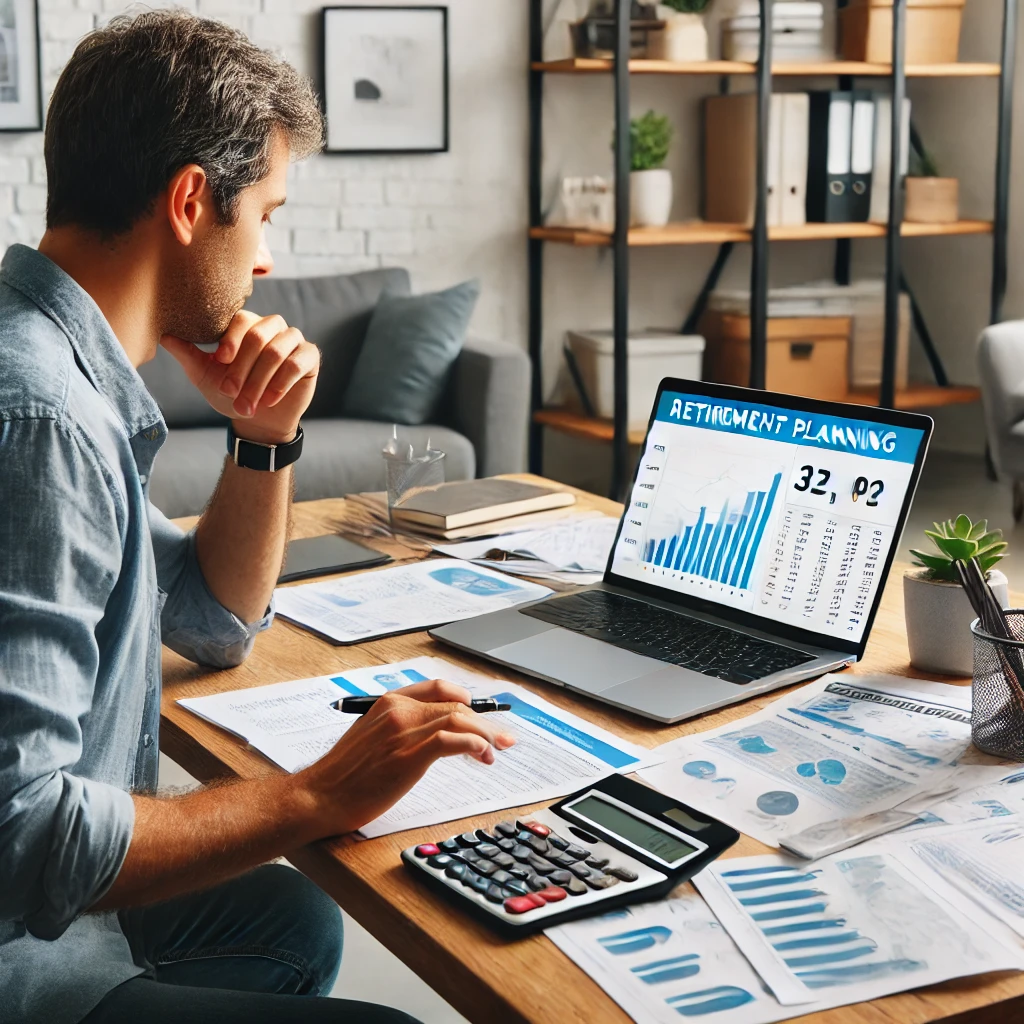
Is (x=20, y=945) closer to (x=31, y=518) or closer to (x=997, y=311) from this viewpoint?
(x=31, y=518)

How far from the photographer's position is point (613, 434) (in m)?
4.35

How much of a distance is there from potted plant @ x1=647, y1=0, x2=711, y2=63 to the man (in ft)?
11.0

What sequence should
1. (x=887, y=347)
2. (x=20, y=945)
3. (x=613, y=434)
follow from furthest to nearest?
(x=887, y=347), (x=613, y=434), (x=20, y=945)

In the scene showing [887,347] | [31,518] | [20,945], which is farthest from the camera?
[887,347]

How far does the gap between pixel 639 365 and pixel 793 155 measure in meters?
0.91

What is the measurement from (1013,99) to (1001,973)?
4858mm

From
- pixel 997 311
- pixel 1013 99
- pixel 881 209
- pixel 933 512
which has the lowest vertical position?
pixel 933 512

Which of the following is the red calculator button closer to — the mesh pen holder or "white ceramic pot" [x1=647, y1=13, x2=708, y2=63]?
the mesh pen holder

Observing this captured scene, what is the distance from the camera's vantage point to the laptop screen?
4.18ft

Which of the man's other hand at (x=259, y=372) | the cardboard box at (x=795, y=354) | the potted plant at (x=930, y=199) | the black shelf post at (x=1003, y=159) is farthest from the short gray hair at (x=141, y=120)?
the black shelf post at (x=1003, y=159)

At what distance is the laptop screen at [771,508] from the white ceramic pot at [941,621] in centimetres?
4

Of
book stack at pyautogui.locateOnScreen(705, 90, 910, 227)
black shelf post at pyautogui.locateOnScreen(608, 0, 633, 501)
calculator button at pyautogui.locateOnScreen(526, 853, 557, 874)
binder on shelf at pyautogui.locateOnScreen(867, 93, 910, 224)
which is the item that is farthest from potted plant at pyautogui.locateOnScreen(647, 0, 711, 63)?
calculator button at pyautogui.locateOnScreen(526, 853, 557, 874)

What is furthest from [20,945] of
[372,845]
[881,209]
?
[881,209]

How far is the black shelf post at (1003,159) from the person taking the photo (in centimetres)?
468
